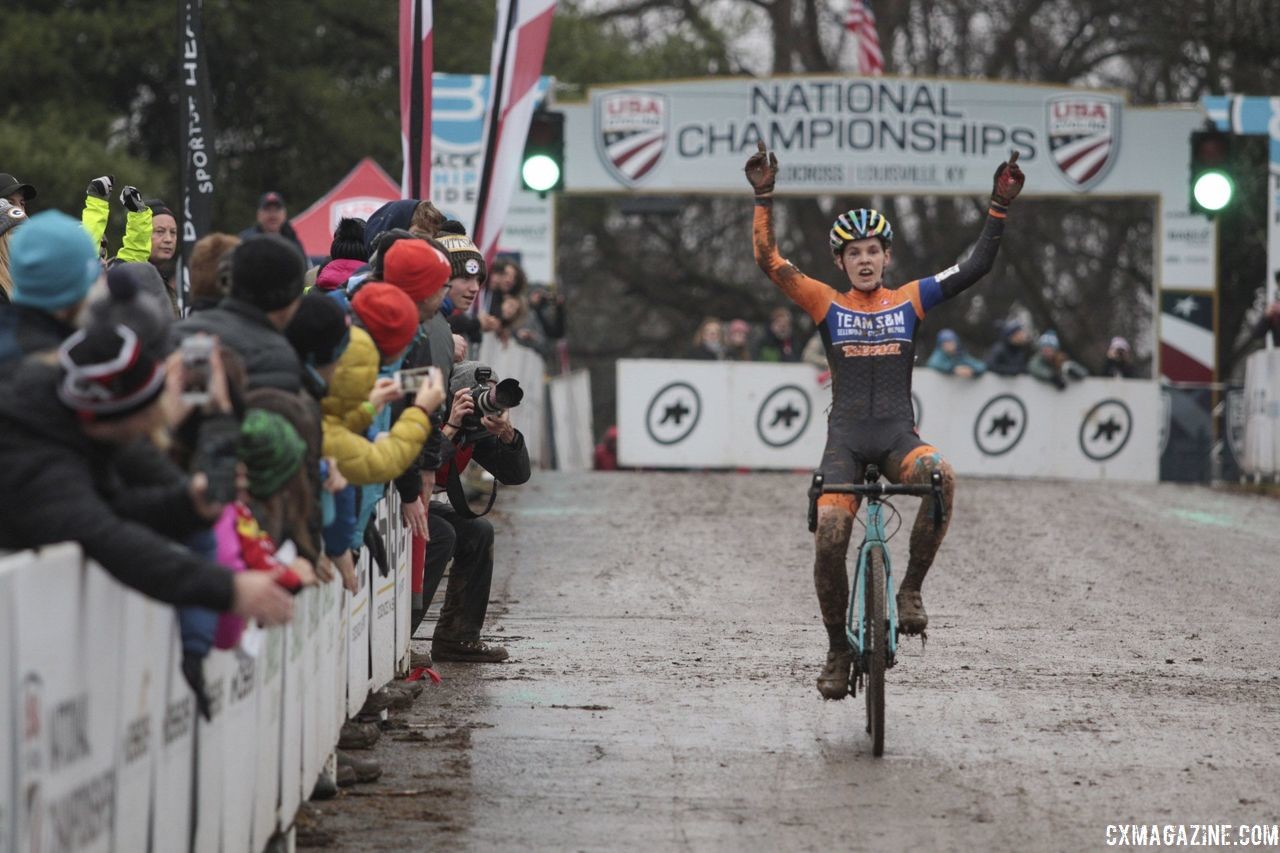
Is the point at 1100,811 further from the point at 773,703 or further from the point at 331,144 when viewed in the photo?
the point at 331,144

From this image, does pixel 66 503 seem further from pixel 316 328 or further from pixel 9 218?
pixel 9 218

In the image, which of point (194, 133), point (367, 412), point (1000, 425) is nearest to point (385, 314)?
point (367, 412)

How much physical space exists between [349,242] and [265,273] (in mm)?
3665

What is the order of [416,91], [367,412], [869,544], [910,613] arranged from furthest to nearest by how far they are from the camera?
[416,91] → [910,613] → [869,544] → [367,412]

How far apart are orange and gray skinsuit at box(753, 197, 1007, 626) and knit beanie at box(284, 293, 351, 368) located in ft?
9.62

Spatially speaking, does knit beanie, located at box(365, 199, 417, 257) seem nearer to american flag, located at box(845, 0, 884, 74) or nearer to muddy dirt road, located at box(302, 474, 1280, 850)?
muddy dirt road, located at box(302, 474, 1280, 850)

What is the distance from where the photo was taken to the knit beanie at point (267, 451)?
5559mm

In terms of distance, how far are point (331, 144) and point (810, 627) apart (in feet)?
80.7

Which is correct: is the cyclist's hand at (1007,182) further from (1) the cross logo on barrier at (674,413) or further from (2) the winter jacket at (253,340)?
(1) the cross logo on barrier at (674,413)

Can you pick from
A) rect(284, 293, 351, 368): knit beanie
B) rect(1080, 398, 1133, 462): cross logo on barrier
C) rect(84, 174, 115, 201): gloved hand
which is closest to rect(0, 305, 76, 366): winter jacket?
rect(284, 293, 351, 368): knit beanie

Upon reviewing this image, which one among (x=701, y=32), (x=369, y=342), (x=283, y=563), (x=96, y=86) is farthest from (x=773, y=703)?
(x=701, y=32)

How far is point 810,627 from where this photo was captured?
38.6 ft

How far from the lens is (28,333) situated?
4.84 m

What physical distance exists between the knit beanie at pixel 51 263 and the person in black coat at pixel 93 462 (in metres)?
0.22
